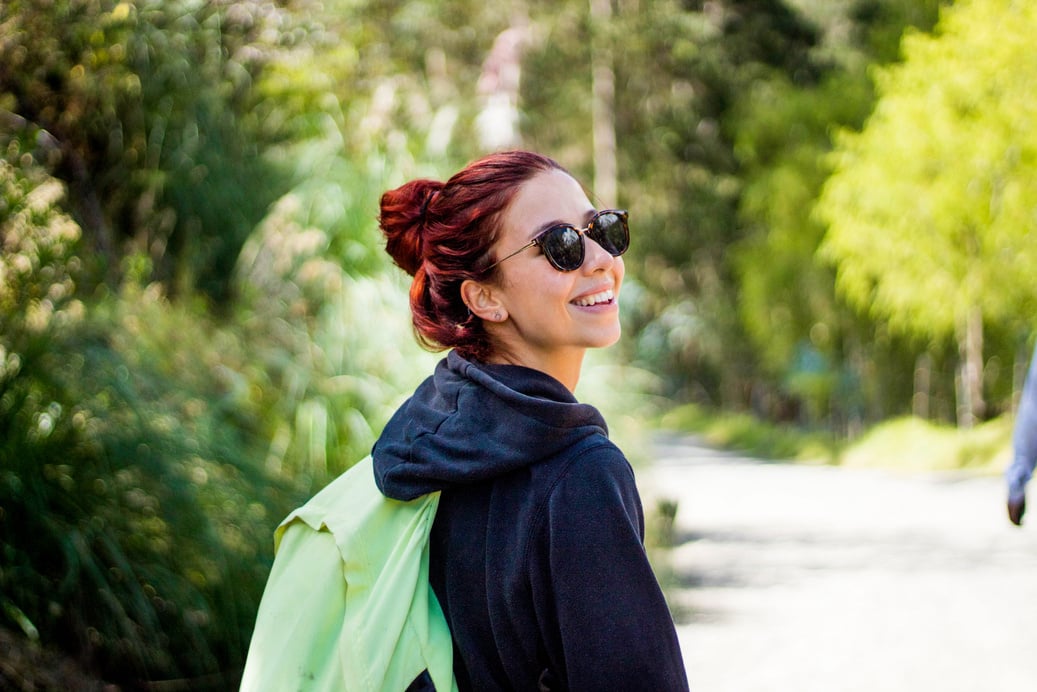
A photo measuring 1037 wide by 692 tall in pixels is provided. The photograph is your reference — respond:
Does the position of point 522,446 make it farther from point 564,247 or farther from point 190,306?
point 190,306

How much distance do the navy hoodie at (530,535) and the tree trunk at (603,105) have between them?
833 inches

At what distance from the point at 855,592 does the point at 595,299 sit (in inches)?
288

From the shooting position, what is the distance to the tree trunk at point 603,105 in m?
22.7

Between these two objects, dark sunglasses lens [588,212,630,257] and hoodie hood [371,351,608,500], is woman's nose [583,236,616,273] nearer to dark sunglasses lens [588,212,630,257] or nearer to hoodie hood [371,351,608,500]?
dark sunglasses lens [588,212,630,257]

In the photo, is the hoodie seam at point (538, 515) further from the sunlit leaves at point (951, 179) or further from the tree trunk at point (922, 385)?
the tree trunk at point (922, 385)

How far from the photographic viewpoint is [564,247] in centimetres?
167

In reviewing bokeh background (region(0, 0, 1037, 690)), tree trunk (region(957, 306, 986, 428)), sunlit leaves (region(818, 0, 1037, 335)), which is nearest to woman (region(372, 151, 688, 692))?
bokeh background (region(0, 0, 1037, 690))

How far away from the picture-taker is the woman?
1368 mm

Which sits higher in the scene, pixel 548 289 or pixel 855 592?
pixel 548 289

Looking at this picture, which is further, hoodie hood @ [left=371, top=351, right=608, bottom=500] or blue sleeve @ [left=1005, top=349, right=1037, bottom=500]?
blue sleeve @ [left=1005, top=349, right=1037, bottom=500]

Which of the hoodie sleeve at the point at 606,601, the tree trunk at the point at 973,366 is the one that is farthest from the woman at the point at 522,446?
the tree trunk at the point at 973,366

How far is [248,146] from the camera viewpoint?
6965mm

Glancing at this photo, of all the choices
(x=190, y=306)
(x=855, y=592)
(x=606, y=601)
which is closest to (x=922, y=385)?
(x=855, y=592)

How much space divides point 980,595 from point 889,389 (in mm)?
18402
